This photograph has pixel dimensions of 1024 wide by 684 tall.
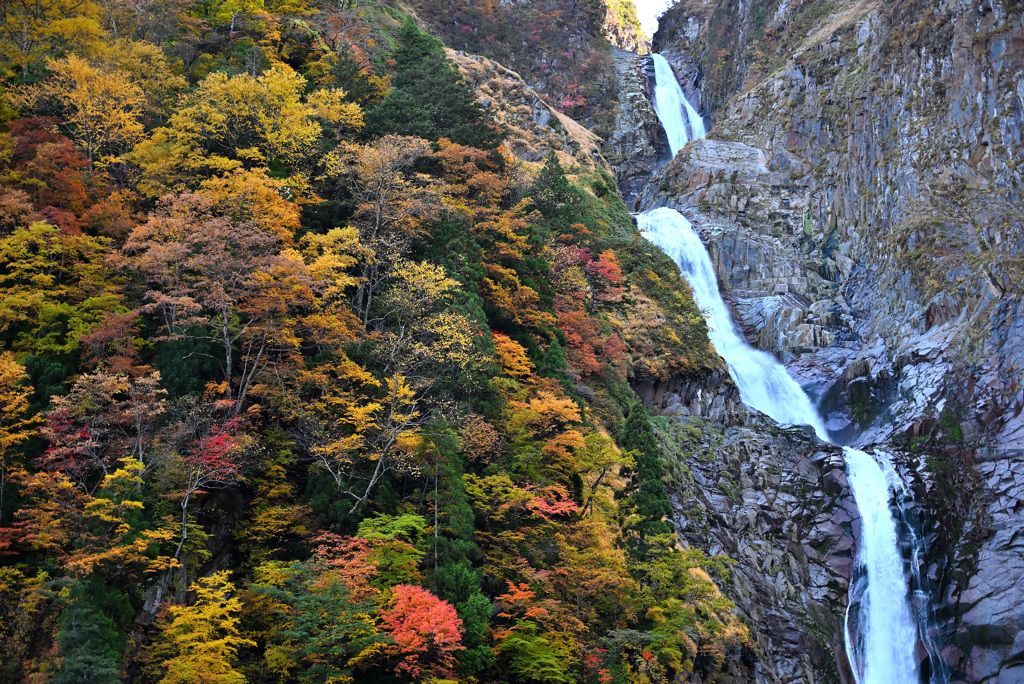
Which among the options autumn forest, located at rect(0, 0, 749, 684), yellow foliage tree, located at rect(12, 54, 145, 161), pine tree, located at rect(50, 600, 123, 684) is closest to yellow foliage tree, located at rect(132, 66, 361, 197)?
autumn forest, located at rect(0, 0, 749, 684)

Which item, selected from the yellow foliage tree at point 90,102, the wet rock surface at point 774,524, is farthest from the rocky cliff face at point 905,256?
the yellow foliage tree at point 90,102

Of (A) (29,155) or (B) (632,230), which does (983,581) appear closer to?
(B) (632,230)

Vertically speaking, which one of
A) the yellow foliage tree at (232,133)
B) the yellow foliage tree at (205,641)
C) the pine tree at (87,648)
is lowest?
the pine tree at (87,648)

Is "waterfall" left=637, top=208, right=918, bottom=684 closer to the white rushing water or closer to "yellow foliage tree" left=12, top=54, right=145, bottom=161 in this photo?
"yellow foliage tree" left=12, top=54, right=145, bottom=161

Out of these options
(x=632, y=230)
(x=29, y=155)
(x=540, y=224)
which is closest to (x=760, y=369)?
(x=632, y=230)

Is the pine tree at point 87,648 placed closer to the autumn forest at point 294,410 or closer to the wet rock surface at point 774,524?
the autumn forest at point 294,410

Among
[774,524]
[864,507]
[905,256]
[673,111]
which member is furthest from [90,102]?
[673,111]
